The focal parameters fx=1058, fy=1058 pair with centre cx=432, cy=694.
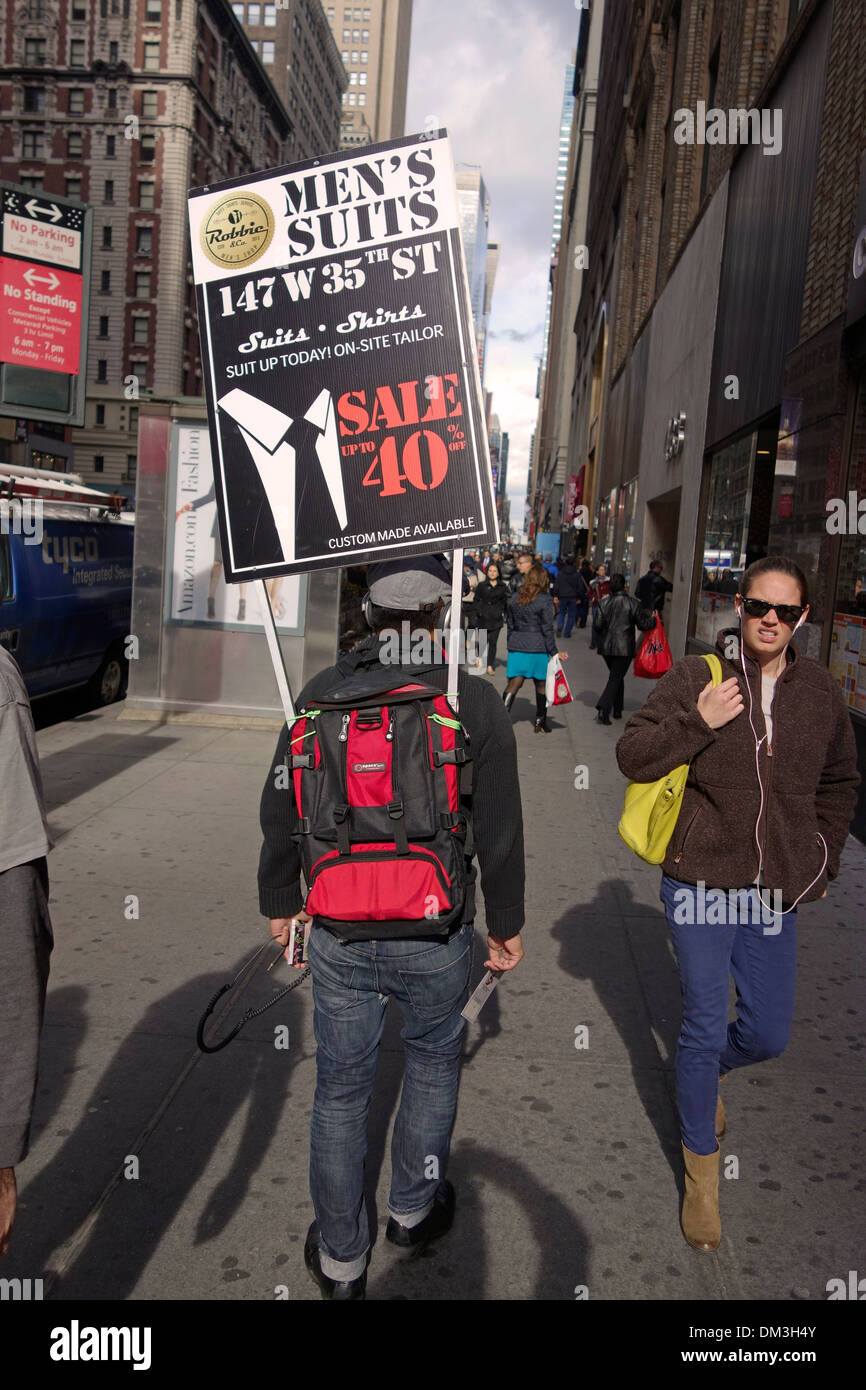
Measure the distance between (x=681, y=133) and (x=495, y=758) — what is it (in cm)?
1751

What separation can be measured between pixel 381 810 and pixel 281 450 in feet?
4.94

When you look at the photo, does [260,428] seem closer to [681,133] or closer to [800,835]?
[800,835]

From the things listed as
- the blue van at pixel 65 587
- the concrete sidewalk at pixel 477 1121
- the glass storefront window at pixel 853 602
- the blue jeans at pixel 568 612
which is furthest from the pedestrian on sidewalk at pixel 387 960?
the blue jeans at pixel 568 612

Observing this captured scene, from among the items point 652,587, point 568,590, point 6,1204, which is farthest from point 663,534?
point 6,1204

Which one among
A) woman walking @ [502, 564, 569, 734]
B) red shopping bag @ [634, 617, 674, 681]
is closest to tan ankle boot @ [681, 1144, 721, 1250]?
red shopping bag @ [634, 617, 674, 681]

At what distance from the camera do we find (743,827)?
3148mm

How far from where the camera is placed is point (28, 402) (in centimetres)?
1772

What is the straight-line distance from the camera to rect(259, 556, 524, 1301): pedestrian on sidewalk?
2.58 m

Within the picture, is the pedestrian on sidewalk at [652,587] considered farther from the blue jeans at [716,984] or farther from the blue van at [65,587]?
the blue jeans at [716,984]

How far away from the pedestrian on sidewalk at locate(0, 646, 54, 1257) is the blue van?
26.7ft

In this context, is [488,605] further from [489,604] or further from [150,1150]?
[150,1150]

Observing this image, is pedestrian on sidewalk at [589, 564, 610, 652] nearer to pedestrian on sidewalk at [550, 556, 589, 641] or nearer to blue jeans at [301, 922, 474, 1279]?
pedestrian on sidewalk at [550, 556, 589, 641]

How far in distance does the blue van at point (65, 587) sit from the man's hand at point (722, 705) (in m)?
8.02

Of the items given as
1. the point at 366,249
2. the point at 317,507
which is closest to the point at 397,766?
the point at 317,507
